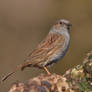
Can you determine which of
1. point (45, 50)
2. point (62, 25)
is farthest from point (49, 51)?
point (62, 25)

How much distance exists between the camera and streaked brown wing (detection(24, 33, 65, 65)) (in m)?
8.05

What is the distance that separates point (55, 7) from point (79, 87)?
882cm

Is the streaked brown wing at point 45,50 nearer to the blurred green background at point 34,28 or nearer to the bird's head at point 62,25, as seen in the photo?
the bird's head at point 62,25

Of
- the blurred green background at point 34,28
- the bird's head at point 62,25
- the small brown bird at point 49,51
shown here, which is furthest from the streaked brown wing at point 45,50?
the blurred green background at point 34,28

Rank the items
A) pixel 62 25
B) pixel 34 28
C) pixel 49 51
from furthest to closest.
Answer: pixel 34 28, pixel 62 25, pixel 49 51

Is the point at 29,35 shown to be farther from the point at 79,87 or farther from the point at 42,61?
the point at 79,87

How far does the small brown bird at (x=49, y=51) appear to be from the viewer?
315 inches

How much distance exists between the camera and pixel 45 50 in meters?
8.17

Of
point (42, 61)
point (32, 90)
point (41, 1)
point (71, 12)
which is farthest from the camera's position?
point (41, 1)

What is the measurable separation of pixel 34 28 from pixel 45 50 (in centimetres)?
621

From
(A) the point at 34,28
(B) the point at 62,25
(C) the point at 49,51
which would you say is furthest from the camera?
(A) the point at 34,28

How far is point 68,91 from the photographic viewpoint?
5.97 meters

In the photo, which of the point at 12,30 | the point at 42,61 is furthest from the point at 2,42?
the point at 42,61

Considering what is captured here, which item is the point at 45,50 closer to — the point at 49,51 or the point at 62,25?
the point at 49,51
